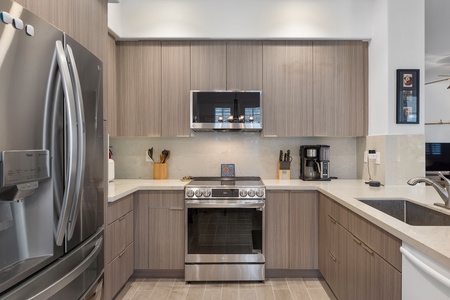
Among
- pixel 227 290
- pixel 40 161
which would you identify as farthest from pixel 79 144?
pixel 227 290

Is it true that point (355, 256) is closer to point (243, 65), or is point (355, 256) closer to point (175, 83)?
point (243, 65)

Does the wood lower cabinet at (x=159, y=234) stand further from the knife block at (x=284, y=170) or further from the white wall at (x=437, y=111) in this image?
the white wall at (x=437, y=111)

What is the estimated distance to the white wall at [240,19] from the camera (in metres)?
2.80

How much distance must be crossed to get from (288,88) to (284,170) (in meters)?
0.87

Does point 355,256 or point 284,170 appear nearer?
point 355,256

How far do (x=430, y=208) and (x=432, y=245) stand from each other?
2.72 feet

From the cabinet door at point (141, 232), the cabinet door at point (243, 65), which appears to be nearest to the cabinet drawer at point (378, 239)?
the cabinet door at point (243, 65)

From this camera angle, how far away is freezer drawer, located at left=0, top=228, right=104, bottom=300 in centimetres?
100

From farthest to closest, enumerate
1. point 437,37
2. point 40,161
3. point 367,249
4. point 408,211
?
point 437,37
point 408,211
point 367,249
point 40,161

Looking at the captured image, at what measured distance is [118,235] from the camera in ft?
7.27

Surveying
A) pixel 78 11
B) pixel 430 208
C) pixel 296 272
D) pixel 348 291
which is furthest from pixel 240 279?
pixel 78 11

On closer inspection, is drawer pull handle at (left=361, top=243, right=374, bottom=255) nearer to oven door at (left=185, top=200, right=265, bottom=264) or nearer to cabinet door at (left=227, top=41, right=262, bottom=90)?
oven door at (left=185, top=200, right=265, bottom=264)

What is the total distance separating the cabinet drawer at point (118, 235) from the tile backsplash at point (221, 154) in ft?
2.67

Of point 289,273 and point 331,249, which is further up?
point 331,249
